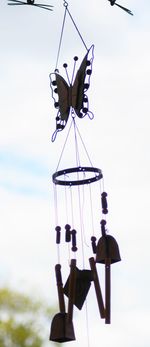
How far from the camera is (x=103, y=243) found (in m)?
3.30

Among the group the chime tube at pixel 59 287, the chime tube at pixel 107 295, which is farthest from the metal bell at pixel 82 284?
the chime tube at pixel 107 295

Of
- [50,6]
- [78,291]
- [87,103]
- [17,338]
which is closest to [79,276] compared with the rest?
[78,291]

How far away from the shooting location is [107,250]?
327cm

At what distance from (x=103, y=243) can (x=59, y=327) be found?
0.41 m

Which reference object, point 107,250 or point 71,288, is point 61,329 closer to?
point 71,288

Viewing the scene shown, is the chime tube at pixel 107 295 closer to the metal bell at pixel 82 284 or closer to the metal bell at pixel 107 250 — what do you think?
the metal bell at pixel 107 250

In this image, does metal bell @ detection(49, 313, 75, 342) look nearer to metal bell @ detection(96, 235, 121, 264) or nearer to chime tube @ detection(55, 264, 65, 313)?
chime tube @ detection(55, 264, 65, 313)

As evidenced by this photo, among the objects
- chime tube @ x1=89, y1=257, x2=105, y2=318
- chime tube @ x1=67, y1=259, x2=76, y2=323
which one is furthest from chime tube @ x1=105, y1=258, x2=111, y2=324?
chime tube @ x1=67, y1=259, x2=76, y2=323

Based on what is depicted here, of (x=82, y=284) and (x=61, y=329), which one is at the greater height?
(x=82, y=284)

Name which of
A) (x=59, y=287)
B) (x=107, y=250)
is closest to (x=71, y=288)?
(x=59, y=287)

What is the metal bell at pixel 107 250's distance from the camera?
3.28 metres

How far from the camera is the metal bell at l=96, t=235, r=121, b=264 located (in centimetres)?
328

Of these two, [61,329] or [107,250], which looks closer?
[107,250]

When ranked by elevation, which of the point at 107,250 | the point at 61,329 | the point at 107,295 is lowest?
the point at 61,329
